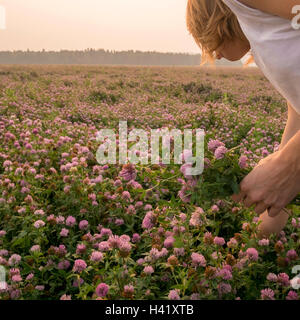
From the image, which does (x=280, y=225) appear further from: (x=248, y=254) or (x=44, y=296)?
(x=44, y=296)

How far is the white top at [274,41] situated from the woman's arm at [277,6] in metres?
0.02

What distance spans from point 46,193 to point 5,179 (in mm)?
328

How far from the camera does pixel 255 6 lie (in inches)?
53.6

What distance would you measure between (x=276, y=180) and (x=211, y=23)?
2.43 feet

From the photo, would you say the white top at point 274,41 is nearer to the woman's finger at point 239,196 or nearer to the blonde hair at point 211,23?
the blonde hair at point 211,23

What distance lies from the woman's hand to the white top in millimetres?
271

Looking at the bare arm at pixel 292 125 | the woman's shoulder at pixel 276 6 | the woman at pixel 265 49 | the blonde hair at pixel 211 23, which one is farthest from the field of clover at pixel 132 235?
the woman's shoulder at pixel 276 6

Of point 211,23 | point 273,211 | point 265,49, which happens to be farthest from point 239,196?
point 211,23

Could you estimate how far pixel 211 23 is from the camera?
1.67 metres

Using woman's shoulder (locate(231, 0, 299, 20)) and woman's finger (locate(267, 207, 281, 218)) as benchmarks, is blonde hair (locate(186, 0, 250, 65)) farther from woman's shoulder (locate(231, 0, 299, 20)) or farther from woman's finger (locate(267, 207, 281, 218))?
woman's finger (locate(267, 207, 281, 218))

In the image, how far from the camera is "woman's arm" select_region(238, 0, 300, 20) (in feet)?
4.20

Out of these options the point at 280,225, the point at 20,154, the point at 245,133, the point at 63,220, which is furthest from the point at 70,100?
the point at 280,225

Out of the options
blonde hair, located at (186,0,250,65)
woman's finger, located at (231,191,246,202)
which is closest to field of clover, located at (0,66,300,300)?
woman's finger, located at (231,191,246,202)

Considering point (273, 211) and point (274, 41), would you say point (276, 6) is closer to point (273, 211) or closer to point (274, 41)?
point (274, 41)
